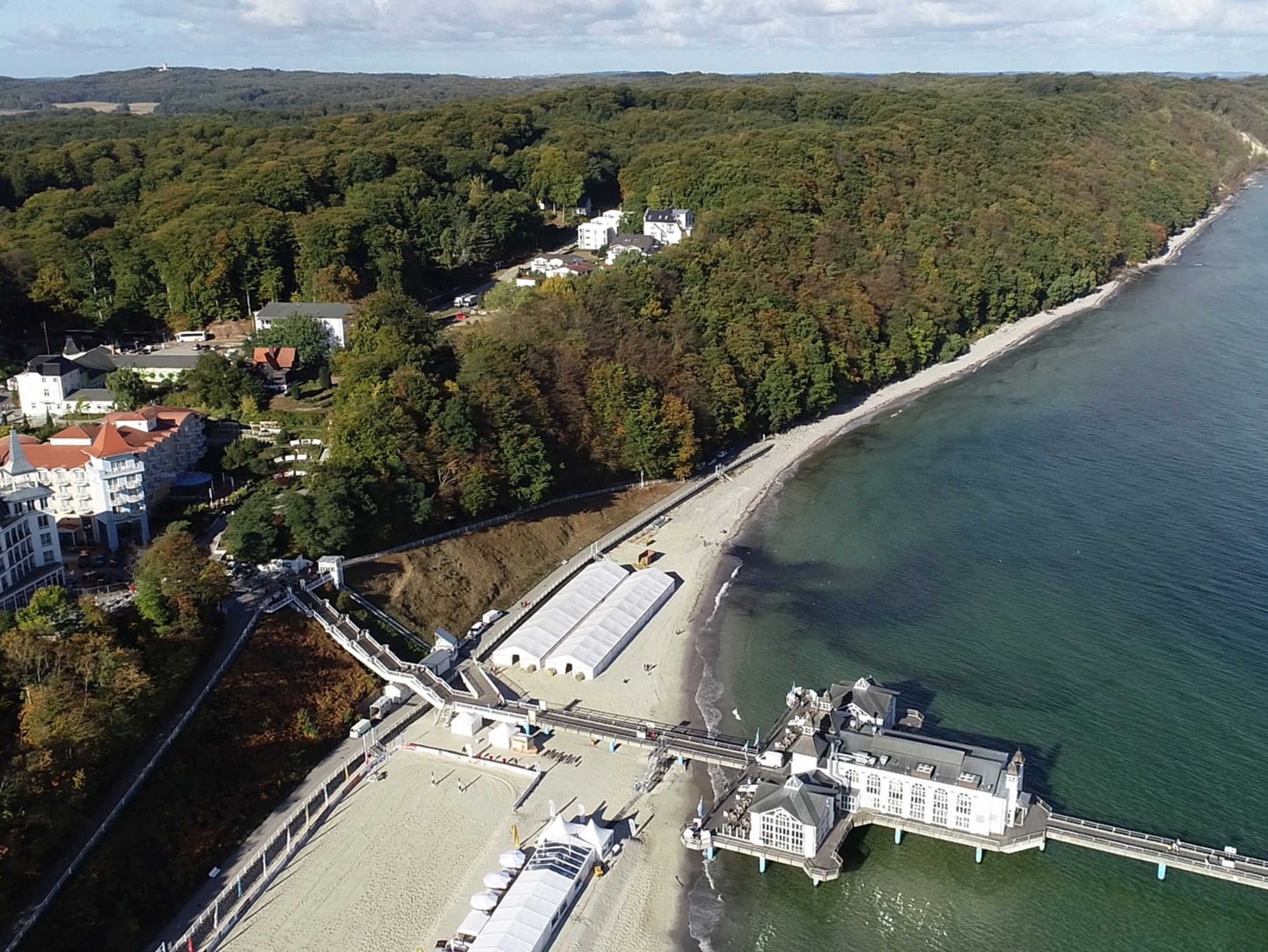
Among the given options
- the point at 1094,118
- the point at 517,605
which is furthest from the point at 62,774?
the point at 1094,118

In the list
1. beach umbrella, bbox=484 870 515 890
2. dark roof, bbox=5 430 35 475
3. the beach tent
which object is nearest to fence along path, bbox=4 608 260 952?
the beach tent

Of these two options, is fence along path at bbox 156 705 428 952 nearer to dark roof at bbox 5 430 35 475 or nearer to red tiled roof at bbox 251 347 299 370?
dark roof at bbox 5 430 35 475

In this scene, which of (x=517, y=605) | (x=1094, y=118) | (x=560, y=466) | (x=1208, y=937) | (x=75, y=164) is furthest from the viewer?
(x=1094, y=118)

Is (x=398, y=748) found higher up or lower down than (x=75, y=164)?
lower down

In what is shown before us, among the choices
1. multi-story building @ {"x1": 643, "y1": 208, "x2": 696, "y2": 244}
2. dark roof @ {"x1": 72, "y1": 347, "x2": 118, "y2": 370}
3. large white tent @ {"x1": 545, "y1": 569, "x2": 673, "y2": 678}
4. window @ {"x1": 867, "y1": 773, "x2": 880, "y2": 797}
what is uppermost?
multi-story building @ {"x1": 643, "y1": 208, "x2": 696, "y2": 244}

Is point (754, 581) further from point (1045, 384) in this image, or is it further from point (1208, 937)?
point (1045, 384)

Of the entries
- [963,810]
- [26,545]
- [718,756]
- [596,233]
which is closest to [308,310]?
[26,545]

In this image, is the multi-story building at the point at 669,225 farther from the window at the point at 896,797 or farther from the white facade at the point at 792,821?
the white facade at the point at 792,821
